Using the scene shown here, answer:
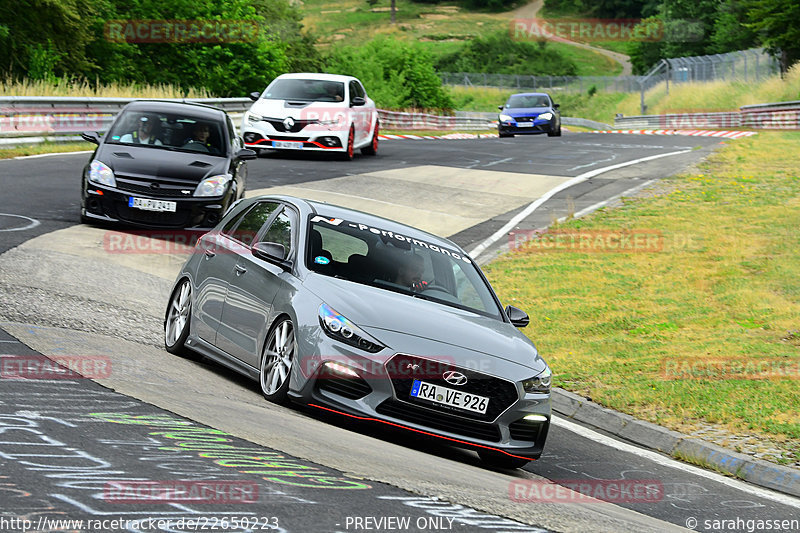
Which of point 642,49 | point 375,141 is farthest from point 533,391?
point 642,49

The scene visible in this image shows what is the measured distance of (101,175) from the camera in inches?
591

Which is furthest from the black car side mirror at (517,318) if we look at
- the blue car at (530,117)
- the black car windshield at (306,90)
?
the blue car at (530,117)

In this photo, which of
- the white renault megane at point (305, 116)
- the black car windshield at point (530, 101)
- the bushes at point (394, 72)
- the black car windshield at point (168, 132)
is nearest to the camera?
the black car windshield at point (168, 132)

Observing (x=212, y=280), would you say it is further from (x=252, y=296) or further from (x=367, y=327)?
(x=367, y=327)

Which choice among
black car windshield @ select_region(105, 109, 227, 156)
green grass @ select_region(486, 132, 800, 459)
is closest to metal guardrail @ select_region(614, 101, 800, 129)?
green grass @ select_region(486, 132, 800, 459)

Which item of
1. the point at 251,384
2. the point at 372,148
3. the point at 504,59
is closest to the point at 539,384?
the point at 251,384

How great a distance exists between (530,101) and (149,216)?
30439 millimetres

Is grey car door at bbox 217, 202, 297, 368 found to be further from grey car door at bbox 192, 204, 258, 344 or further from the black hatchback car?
the black hatchback car

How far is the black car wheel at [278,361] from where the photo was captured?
7.78 meters

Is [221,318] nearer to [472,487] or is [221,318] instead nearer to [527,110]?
[472,487]

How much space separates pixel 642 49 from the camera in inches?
4496

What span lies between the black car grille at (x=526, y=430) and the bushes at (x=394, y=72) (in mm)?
59806

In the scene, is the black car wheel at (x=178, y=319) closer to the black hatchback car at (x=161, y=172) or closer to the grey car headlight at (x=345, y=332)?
the grey car headlight at (x=345, y=332)

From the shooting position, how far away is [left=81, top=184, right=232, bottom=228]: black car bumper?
14945 mm
